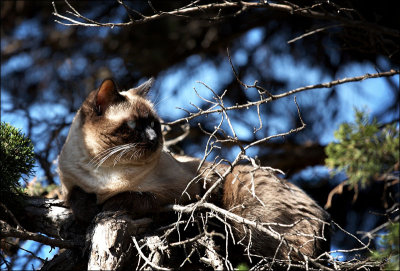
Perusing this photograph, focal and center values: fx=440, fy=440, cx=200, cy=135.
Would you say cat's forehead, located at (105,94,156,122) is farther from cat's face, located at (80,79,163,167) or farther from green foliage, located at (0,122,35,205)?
green foliage, located at (0,122,35,205)

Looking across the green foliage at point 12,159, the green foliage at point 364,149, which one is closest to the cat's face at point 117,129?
the green foliage at point 12,159

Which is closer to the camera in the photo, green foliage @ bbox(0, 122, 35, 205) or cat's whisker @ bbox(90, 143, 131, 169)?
green foliage @ bbox(0, 122, 35, 205)

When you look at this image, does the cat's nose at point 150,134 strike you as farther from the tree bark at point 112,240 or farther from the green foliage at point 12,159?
the green foliage at point 12,159

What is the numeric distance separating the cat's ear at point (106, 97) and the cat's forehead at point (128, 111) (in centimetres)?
4

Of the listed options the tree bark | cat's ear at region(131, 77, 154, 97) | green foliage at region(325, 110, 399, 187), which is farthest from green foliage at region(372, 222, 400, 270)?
cat's ear at region(131, 77, 154, 97)

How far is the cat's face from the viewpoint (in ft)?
8.56

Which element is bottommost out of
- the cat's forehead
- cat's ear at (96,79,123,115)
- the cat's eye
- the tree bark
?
the tree bark

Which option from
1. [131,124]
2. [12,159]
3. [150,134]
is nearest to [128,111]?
[131,124]

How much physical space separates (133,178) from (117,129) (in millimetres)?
313

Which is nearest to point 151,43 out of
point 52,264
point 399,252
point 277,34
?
point 277,34

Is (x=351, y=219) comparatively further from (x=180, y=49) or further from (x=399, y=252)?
(x=399, y=252)

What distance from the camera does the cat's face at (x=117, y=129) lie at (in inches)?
103

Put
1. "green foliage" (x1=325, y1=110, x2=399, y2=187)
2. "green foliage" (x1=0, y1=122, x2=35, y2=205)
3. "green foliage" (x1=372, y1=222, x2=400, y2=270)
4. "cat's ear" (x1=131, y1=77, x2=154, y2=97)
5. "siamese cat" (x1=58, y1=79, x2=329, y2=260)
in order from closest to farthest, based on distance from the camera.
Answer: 1. "green foliage" (x1=372, y1=222, x2=400, y2=270)
2. "green foliage" (x1=325, y1=110, x2=399, y2=187)
3. "green foliage" (x1=0, y1=122, x2=35, y2=205)
4. "siamese cat" (x1=58, y1=79, x2=329, y2=260)
5. "cat's ear" (x1=131, y1=77, x2=154, y2=97)

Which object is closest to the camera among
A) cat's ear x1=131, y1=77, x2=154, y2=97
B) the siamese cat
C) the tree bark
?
the tree bark
